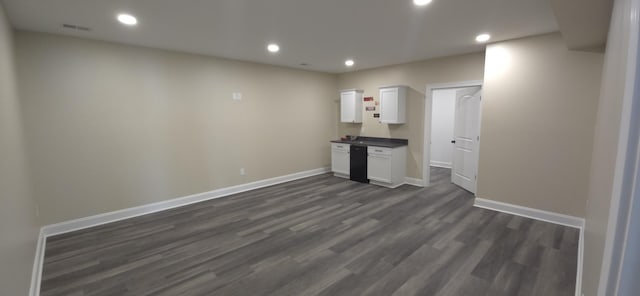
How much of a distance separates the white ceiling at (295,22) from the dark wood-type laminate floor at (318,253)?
2509mm

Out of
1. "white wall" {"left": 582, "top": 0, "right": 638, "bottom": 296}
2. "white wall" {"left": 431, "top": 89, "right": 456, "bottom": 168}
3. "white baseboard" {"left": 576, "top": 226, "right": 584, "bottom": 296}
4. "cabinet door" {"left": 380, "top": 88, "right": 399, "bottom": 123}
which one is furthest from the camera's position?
"white wall" {"left": 431, "top": 89, "right": 456, "bottom": 168}

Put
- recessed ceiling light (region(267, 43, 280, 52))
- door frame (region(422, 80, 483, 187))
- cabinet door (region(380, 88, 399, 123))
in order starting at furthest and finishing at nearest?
cabinet door (region(380, 88, 399, 123)) < door frame (region(422, 80, 483, 187)) < recessed ceiling light (region(267, 43, 280, 52))

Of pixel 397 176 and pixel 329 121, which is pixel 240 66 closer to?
pixel 329 121

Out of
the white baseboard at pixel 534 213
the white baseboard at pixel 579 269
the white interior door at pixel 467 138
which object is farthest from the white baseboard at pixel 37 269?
the white interior door at pixel 467 138

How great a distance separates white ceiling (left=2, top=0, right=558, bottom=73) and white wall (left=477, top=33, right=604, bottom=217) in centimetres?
36

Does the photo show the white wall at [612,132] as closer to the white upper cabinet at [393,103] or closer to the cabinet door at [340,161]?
the white upper cabinet at [393,103]

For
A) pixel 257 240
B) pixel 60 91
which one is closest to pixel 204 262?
pixel 257 240

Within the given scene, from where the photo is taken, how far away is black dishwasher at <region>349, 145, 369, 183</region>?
19.1 ft

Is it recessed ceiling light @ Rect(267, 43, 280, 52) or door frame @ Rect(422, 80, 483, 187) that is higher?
recessed ceiling light @ Rect(267, 43, 280, 52)

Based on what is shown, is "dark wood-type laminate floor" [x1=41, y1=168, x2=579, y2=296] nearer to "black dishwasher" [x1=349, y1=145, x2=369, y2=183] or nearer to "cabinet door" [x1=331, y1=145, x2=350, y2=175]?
"black dishwasher" [x1=349, y1=145, x2=369, y2=183]

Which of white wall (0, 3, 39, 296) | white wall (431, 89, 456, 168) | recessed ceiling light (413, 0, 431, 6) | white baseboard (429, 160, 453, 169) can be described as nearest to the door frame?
white baseboard (429, 160, 453, 169)

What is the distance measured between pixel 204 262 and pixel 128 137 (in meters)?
2.38

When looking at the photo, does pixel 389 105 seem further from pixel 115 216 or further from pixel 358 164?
pixel 115 216

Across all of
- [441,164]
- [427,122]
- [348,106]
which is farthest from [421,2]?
[441,164]
